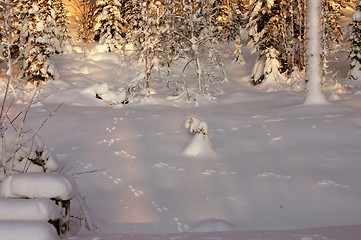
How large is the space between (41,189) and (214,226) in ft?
6.64

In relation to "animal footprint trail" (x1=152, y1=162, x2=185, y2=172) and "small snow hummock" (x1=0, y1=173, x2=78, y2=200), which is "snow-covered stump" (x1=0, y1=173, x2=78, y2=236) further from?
"animal footprint trail" (x1=152, y1=162, x2=185, y2=172)

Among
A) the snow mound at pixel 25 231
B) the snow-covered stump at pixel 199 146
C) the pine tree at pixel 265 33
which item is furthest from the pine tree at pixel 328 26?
the snow mound at pixel 25 231

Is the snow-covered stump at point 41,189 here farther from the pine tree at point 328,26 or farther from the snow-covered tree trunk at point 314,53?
the pine tree at point 328,26

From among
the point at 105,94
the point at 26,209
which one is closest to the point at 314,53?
the point at 105,94

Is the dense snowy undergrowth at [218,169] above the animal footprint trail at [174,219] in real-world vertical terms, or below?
above

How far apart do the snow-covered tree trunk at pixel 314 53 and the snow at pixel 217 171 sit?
0.72m

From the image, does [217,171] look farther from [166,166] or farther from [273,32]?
[273,32]

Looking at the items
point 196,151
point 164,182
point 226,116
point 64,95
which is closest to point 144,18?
point 64,95

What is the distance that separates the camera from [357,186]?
5168 mm

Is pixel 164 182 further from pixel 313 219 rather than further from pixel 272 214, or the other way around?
pixel 313 219

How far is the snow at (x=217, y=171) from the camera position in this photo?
4223 mm

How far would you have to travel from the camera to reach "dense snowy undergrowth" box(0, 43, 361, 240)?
431cm

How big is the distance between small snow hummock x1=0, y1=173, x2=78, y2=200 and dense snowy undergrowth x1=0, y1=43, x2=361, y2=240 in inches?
21.5

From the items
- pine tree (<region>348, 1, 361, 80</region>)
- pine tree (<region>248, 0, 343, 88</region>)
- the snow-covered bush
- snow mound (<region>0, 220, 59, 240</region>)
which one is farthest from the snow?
pine tree (<region>348, 1, 361, 80</region>)
